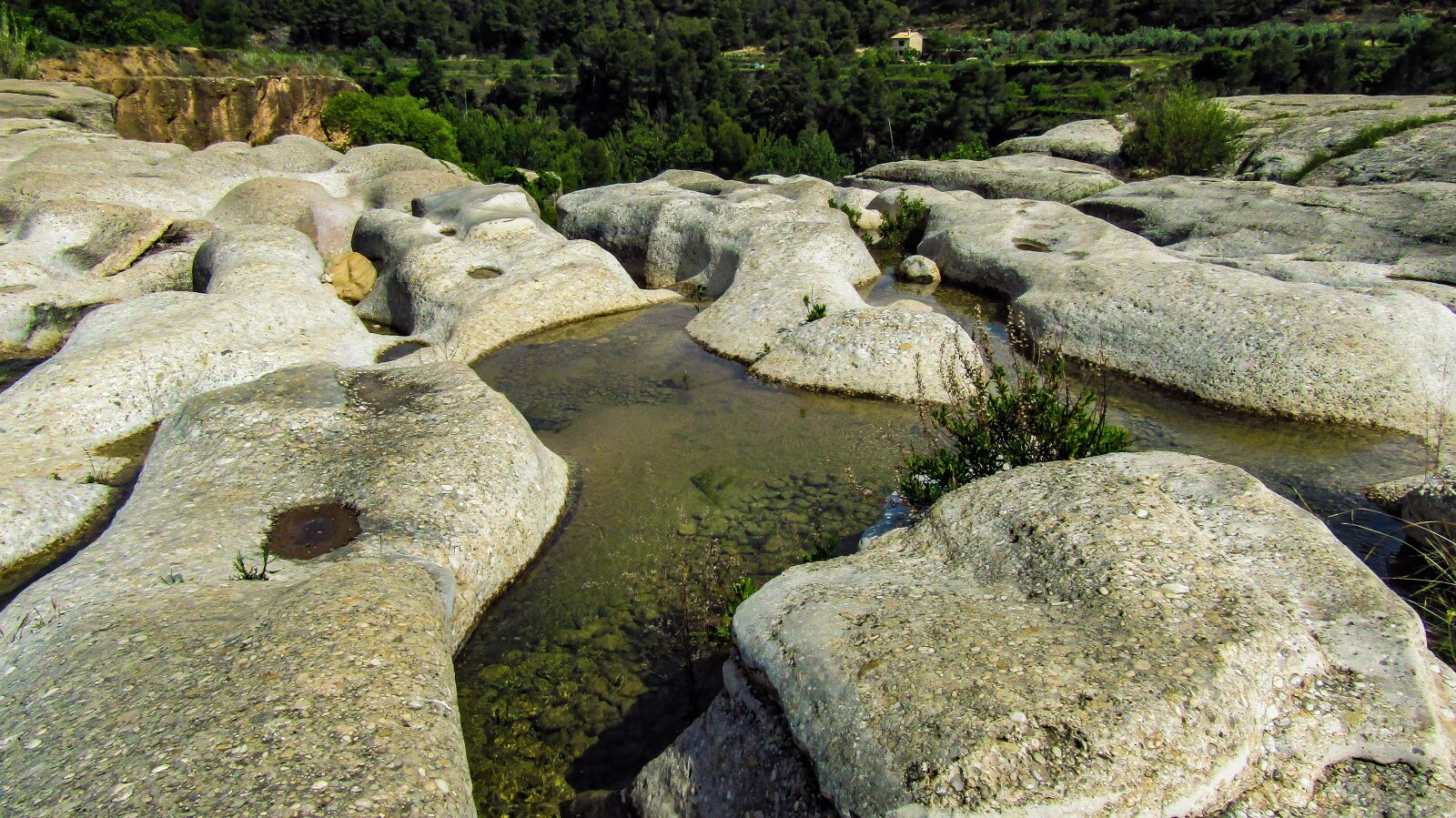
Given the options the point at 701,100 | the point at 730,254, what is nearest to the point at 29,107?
the point at 730,254

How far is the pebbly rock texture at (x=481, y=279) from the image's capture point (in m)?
16.0

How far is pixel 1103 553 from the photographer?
5.89 meters

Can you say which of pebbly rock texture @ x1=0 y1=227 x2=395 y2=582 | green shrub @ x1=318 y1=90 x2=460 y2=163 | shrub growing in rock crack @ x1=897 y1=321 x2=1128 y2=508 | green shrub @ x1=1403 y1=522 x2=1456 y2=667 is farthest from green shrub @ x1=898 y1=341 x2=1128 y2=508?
green shrub @ x1=318 y1=90 x2=460 y2=163

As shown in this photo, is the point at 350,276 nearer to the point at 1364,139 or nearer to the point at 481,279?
the point at 481,279

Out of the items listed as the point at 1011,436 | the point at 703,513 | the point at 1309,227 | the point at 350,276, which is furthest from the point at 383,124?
the point at 1011,436

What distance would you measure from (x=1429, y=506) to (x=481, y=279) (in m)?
15.4

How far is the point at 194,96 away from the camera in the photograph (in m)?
28.9

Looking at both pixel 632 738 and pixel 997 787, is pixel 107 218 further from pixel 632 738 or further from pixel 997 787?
pixel 997 787

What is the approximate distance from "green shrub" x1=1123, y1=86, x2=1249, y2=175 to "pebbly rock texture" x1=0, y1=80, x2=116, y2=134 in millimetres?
32991

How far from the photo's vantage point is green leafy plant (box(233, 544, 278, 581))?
739cm

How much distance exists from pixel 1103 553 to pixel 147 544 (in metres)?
8.19

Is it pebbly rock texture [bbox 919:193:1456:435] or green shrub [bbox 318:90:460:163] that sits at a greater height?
pebbly rock texture [bbox 919:193:1456:435]

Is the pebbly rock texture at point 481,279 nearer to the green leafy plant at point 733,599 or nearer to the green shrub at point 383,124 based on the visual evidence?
the green leafy plant at point 733,599

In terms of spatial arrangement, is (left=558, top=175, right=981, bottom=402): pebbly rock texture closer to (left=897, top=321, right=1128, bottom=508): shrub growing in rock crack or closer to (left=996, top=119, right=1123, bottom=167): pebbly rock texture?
(left=897, top=321, right=1128, bottom=508): shrub growing in rock crack
